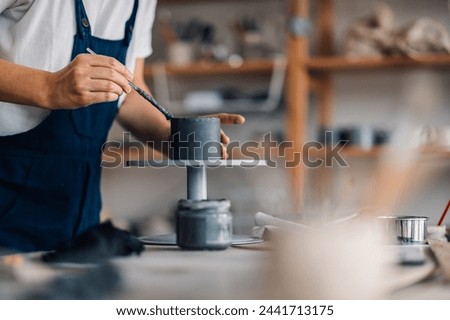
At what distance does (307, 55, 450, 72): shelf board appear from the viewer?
7.91ft

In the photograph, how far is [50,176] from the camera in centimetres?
131

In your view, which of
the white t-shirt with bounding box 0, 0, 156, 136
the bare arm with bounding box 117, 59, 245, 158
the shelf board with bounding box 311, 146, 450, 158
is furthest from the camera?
the shelf board with bounding box 311, 146, 450, 158

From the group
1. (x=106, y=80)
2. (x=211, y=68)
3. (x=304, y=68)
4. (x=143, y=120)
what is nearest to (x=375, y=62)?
(x=304, y=68)

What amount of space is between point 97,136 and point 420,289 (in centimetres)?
77

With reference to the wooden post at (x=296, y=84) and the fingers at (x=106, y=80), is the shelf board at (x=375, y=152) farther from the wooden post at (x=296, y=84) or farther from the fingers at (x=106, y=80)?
the fingers at (x=106, y=80)

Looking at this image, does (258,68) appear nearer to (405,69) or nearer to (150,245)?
(405,69)

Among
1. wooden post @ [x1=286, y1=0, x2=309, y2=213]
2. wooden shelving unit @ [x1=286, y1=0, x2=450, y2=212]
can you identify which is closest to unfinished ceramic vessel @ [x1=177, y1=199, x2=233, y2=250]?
wooden shelving unit @ [x1=286, y1=0, x2=450, y2=212]

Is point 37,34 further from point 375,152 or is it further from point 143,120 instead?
point 375,152

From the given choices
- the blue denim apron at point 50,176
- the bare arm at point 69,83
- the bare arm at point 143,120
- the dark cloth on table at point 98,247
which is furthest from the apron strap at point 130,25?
the dark cloth on table at point 98,247

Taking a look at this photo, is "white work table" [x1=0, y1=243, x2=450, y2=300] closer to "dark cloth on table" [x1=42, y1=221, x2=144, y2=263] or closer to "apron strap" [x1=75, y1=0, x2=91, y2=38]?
"dark cloth on table" [x1=42, y1=221, x2=144, y2=263]

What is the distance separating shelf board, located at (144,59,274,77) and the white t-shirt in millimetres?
1257

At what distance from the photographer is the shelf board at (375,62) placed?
241 cm

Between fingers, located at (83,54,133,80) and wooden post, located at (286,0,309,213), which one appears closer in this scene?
fingers, located at (83,54,133,80)
